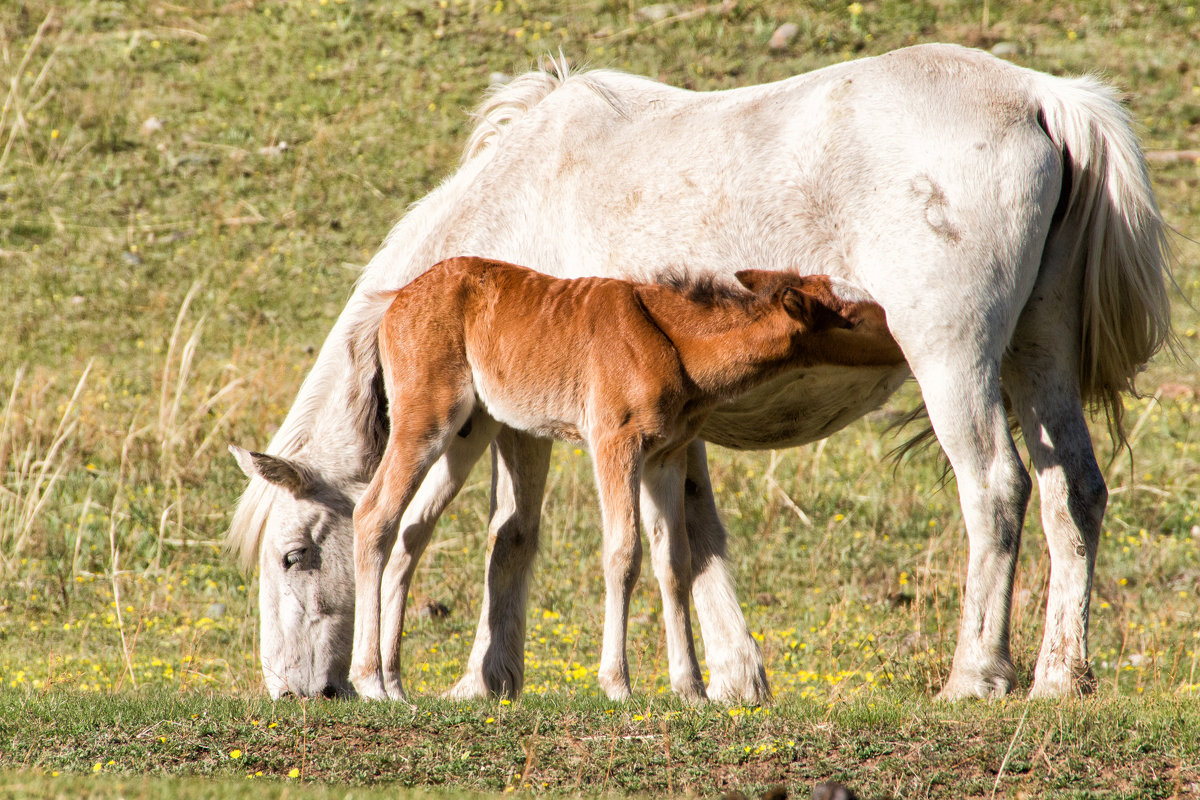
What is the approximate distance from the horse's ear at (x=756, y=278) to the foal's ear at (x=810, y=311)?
0.39 ft

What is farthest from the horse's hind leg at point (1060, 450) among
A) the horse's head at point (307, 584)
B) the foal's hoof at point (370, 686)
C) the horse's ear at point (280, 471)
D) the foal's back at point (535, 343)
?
the horse's ear at point (280, 471)

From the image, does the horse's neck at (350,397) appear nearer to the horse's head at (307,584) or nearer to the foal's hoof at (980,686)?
the horse's head at (307,584)

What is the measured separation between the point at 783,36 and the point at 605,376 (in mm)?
11981

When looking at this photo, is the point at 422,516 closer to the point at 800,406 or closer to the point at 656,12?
the point at 800,406

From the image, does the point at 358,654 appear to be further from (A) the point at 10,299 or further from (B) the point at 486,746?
(A) the point at 10,299

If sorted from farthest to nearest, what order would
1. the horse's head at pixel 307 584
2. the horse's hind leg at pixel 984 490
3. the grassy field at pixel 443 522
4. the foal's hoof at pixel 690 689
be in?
the horse's head at pixel 307 584 < the foal's hoof at pixel 690 689 < the horse's hind leg at pixel 984 490 < the grassy field at pixel 443 522

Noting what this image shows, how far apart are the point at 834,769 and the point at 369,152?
12.1 meters

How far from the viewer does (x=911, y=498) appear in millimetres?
9734

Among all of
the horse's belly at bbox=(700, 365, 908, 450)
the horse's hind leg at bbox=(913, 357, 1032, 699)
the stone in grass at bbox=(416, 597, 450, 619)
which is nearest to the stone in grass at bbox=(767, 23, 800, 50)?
the stone in grass at bbox=(416, 597, 450, 619)

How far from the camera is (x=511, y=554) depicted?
6.41 meters

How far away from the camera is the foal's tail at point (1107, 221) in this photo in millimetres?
5418

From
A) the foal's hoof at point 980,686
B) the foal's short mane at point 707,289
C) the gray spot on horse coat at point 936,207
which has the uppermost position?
the gray spot on horse coat at point 936,207

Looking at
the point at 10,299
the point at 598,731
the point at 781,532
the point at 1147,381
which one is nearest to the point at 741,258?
the point at 598,731

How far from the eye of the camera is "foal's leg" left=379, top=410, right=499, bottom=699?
581cm
